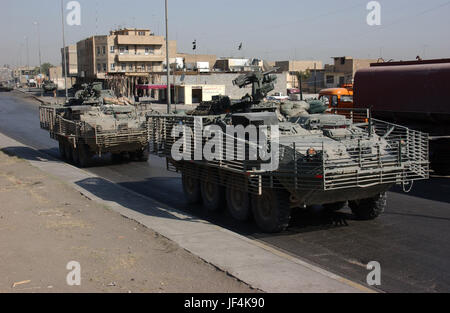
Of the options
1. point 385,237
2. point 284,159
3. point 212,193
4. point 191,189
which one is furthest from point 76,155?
point 385,237

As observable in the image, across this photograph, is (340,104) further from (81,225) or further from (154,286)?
(154,286)

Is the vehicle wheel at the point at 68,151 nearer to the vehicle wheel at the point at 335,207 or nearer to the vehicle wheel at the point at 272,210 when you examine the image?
the vehicle wheel at the point at 335,207

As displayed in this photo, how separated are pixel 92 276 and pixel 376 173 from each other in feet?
15.4

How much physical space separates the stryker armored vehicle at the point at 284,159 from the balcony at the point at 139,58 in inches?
2200

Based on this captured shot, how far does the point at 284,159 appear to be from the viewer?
8.63 meters

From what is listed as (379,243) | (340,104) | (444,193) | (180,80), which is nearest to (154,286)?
(379,243)

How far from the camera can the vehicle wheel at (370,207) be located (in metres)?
9.86

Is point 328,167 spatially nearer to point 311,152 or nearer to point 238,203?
point 311,152

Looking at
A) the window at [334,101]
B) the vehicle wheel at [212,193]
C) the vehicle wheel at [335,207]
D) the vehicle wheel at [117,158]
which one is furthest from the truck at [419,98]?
the vehicle wheel at [117,158]

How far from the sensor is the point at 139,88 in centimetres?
5197

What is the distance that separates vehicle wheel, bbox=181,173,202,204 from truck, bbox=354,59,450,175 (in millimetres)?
6683

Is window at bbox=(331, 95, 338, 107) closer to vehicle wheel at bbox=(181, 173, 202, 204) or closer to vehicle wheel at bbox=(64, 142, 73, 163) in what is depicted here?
vehicle wheel at bbox=(64, 142, 73, 163)

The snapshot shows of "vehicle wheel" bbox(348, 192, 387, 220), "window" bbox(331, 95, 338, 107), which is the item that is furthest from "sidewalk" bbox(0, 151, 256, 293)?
"window" bbox(331, 95, 338, 107)

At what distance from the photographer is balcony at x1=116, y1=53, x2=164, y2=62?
65438 millimetres
